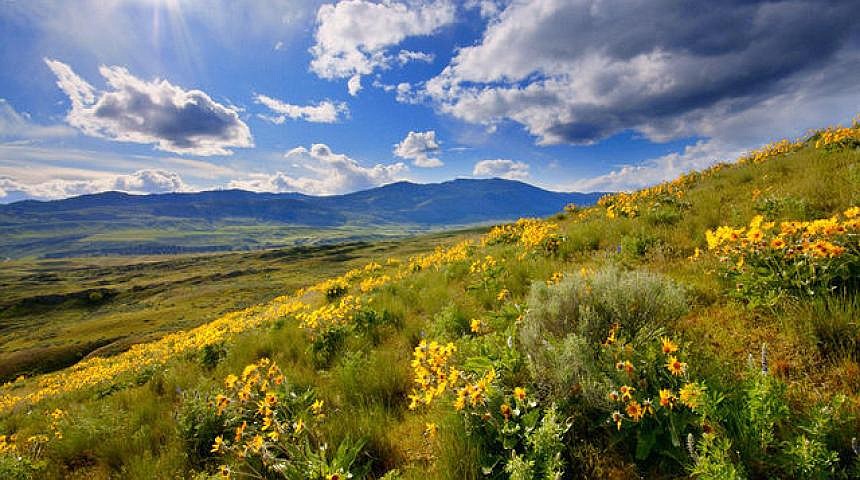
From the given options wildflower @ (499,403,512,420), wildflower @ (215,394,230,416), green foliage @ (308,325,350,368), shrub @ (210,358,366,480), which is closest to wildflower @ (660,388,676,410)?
wildflower @ (499,403,512,420)

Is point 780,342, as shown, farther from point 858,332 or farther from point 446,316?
point 446,316

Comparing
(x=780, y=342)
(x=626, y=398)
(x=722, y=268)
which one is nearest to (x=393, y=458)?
(x=626, y=398)

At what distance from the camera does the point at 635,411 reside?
2439 mm

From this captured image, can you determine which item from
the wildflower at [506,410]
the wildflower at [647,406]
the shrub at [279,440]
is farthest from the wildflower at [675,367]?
the shrub at [279,440]

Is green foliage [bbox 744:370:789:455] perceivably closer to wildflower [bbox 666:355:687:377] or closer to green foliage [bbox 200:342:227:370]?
wildflower [bbox 666:355:687:377]

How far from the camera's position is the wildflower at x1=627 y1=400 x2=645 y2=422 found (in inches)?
95.3

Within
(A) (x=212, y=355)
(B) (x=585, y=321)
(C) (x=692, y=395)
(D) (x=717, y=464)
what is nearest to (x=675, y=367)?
(C) (x=692, y=395)

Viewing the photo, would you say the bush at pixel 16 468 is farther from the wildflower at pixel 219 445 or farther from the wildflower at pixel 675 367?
the wildflower at pixel 675 367

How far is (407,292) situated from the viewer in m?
8.63

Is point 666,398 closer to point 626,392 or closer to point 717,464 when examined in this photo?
point 626,392

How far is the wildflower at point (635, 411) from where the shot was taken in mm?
2420

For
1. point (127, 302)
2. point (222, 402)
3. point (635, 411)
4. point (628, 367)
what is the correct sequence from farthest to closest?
point (127, 302) → point (222, 402) → point (628, 367) → point (635, 411)

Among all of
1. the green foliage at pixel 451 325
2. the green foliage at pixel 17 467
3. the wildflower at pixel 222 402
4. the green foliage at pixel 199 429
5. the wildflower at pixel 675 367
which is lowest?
the green foliage at pixel 17 467

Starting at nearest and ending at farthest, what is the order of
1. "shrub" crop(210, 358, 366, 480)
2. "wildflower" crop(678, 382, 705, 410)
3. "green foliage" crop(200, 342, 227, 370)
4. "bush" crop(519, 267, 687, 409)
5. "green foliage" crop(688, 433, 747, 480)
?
"green foliage" crop(688, 433, 747, 480)
"wildflower" crop(678, 382, 705, 410)
"bush" crop(519, 267, 687, 409)
"shrub" crop(210, 358, 366, 480)
"green foliage" crop(200, 342, 227, 370)
